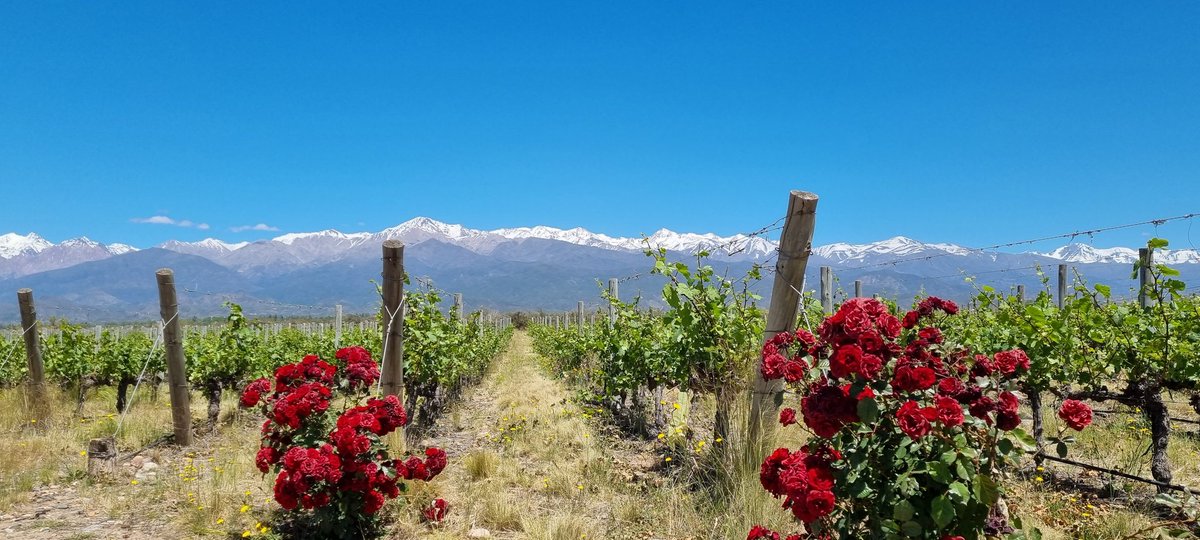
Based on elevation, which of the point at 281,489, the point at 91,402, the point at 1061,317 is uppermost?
the point at 1061,317

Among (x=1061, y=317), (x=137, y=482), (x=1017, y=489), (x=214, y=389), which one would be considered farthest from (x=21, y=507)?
(x=1061, y=317)

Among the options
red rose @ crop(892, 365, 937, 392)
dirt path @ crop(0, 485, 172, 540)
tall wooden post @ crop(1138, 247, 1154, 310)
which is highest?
tall wooden post @ crop(1138, 247, 1154, 310)

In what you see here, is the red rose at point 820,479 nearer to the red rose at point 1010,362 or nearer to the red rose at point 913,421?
the red rose at point 913,421

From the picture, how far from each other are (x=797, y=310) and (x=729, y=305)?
1418mm

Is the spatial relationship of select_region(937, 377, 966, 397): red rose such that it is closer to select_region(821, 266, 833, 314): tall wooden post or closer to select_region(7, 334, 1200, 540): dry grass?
select_region(7, 334, 1200, 540): dry grass

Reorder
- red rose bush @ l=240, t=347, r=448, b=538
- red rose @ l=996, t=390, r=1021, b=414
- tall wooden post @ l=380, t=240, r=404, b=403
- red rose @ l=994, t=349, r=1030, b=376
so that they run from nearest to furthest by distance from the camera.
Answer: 1. red rose @ l=996, t=390, r=1021, b=414
2. red rose @ l=994, t=349, r=1030, b=376
3. red rose bush @ l=240, t=347, r=448, b=538
4. tall wooden post @ l=380, t=240, r=404, b=403

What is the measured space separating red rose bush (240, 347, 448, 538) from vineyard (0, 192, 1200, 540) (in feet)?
0.04

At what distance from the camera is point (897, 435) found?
6.46ft

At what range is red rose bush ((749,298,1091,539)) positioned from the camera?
6.05ft

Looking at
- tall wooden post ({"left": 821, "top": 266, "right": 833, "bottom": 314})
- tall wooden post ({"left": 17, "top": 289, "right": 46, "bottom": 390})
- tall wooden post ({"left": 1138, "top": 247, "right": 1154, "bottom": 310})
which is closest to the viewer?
tall wooden post ({"left": 1138, "top": 247, "right": 1154, "bottom": 310})

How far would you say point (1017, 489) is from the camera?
157 inches

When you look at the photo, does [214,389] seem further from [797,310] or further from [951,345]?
[951,345]

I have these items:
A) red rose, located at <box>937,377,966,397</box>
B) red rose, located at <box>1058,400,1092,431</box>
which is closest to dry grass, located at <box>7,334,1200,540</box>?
red rose, located at <box>1058,400,1092,431</box>

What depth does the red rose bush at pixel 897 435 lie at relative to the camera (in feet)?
6.05
